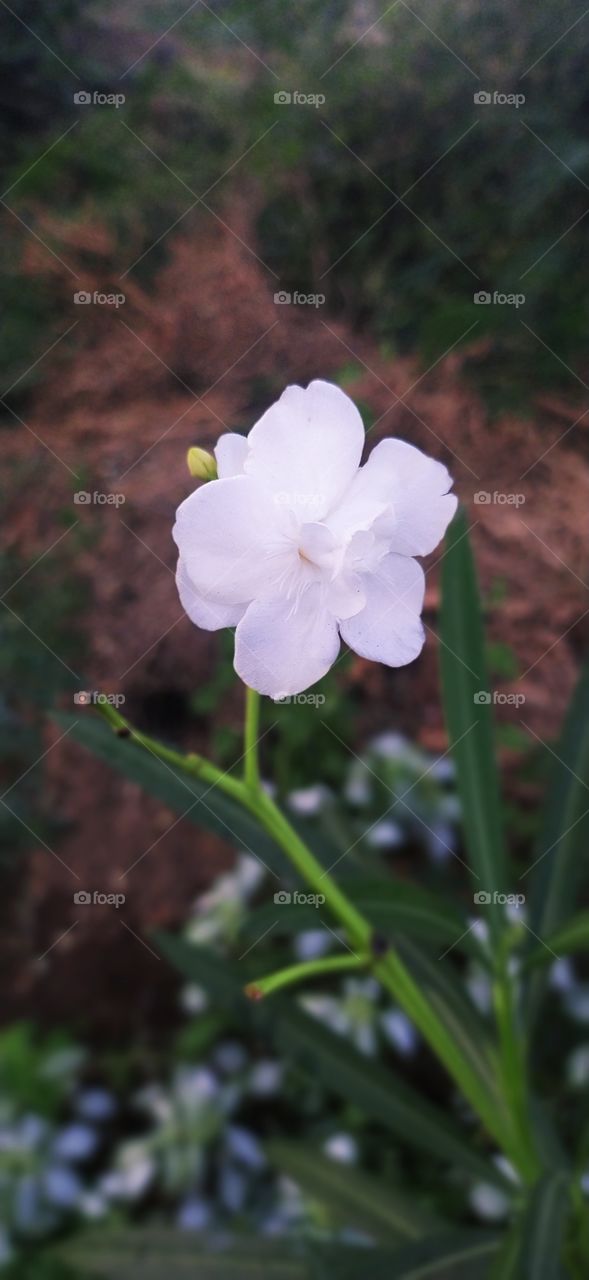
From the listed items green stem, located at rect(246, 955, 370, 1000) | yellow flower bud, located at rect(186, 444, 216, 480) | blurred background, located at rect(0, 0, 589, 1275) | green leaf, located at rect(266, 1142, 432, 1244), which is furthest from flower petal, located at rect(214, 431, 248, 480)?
green leaf, located at rect(266, 1142, 432, 1244)

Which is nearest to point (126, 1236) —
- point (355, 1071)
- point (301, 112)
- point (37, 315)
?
point (355, 1071)

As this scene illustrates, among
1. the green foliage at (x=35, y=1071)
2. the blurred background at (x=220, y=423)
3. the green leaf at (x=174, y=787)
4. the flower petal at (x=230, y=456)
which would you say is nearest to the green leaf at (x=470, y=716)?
the green leaf at (x=174, y=787)

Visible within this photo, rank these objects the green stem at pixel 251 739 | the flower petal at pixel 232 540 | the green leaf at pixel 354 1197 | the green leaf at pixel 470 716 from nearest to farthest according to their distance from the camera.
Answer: the flower petal at pixel 232 540
the green stem at pixel 251 739
the green leaf at pixel 470 716
the green leaf at pixel 354 1197

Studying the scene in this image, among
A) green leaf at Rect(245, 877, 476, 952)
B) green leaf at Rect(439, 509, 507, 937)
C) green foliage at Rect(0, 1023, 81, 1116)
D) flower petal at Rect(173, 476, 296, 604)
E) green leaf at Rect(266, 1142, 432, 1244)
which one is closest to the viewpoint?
flower petal at Rect(173, 476, 296, 604)

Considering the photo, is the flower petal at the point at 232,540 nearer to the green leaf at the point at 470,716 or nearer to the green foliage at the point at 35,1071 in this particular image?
the green leaf at the point at 470,716

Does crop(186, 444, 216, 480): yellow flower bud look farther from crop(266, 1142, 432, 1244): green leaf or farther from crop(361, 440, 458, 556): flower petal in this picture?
crop(266, 1142, 432, 1244): green leaf

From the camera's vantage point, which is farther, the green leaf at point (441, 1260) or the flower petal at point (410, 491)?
the green leaf at point (441, 1260)
